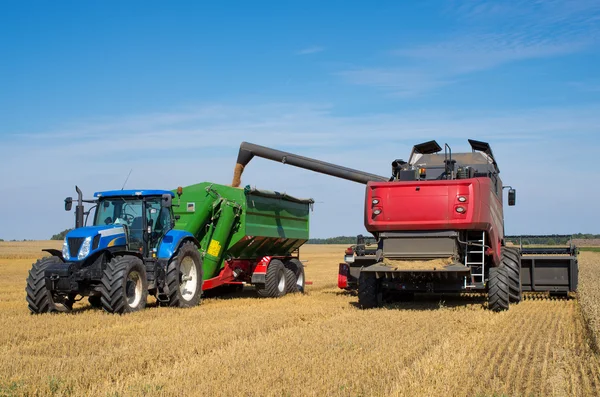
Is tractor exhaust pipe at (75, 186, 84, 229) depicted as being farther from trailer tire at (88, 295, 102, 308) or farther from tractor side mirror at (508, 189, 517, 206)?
tractor side mirror at (508, 189, 517, 206)

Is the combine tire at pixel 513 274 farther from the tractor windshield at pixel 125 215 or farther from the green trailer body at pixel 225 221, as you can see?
the tractor windshield at pixel 125 215

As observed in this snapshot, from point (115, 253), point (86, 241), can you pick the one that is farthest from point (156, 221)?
point (86, 241)

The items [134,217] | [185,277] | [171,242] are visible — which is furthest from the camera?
[185,277]

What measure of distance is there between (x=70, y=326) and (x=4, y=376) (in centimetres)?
367

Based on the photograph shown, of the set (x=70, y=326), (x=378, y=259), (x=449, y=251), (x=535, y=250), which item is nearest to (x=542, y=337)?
(x=449, y=251)

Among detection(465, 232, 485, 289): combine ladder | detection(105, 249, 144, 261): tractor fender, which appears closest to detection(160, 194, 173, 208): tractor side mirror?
detection(105, 249, 144, 261): tractor fender

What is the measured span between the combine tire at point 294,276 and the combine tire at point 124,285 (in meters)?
5.44

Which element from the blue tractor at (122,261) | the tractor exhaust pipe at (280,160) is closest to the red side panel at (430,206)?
the blue tractor at (122,261)

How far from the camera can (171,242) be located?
13438mm

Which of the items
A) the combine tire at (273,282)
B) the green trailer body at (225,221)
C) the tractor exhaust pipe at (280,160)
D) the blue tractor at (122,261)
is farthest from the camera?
the tractor exhaust pipe at (280,160)

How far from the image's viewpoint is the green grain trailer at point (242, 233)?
15148mm

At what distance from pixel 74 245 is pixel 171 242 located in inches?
75.8

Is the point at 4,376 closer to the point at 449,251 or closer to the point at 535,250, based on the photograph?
the point at 449,251

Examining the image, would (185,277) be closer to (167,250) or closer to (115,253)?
(167,250)
